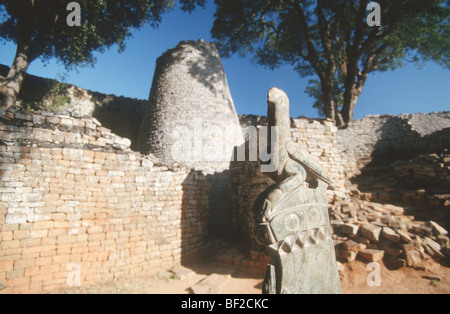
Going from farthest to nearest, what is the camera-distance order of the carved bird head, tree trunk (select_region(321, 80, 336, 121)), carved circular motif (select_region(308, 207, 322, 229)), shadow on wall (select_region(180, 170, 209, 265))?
tree trunk (select_region(321, 80, 336, 121))
shadow on wall (select_region(180, 170, 209, 265))
the carved bird head
carved circular motif (select_region(308, 207, 322, 229))

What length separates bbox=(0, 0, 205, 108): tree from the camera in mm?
9852

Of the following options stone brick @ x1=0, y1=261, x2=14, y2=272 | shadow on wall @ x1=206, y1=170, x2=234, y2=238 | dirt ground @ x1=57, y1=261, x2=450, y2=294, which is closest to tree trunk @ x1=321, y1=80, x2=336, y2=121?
shadow on wall @ x1=206, y1=170, x2=234, y2=238

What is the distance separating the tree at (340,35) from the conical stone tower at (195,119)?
10.7 feet

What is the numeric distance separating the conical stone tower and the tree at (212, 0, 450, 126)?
326cm

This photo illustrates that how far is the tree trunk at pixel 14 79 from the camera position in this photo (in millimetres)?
9109

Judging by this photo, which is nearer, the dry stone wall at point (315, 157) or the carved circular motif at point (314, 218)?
the carved circular motif at point (314, 218)

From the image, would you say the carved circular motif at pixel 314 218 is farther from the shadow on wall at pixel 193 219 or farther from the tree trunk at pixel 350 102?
the tree trunk at pixel 350 102

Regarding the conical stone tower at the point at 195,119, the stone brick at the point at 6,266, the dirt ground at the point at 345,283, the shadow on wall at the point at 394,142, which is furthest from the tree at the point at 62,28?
the shadow on wall at the point at 394,142

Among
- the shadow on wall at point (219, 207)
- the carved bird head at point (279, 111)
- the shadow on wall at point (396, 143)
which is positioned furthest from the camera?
the shadow on wall at point (396, 143)

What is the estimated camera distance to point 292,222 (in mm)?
2443

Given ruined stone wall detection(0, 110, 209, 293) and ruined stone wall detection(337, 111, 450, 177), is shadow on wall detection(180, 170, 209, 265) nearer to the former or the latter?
ruined stone wall detection(0, 110, 209, 293)

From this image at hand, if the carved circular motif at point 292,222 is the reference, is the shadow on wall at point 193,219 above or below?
below
